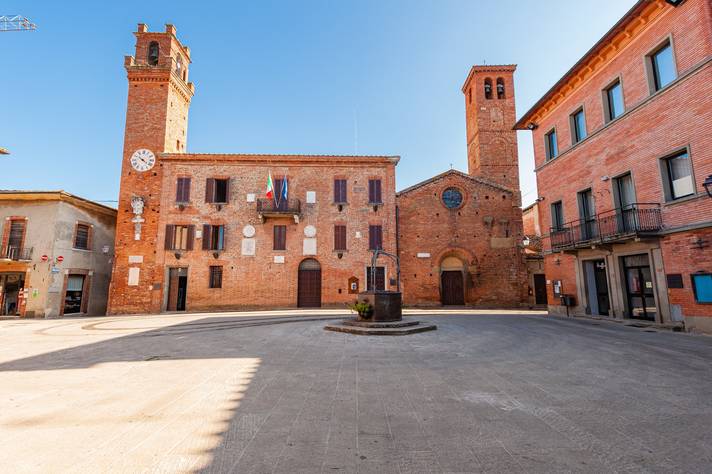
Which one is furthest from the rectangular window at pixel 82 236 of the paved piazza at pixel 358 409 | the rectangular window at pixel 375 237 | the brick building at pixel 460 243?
the brick building at pixel 460 243

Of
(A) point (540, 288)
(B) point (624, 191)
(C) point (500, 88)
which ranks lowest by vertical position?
(A) point (540, 288)

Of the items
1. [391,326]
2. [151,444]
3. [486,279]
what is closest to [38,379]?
[151,444]

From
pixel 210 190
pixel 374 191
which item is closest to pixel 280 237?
pixel 210 190

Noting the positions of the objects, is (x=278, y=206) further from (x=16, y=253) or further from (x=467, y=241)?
(x=16, y=253)

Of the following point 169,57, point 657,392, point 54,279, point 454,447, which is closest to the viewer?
point 454,447

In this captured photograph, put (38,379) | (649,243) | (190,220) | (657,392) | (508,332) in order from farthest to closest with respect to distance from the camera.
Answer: (190,220) → (649,243) → (508,332) → (38,379) → (657,392)

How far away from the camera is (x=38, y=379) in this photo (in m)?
5.07

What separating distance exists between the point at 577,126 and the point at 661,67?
3.94 metres

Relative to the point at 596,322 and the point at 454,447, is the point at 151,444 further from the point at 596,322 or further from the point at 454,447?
the point at 596,322

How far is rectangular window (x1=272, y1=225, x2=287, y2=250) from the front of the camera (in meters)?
20.8

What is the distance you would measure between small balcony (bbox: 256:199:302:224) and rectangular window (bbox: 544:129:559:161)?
45.9 ft

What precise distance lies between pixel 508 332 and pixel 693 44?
399 inches

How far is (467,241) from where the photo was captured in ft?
73.1

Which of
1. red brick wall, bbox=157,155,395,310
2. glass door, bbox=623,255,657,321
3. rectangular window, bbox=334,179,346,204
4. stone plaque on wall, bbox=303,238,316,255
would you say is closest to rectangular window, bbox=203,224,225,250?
red brick wall, bbox=157,155,395,310
